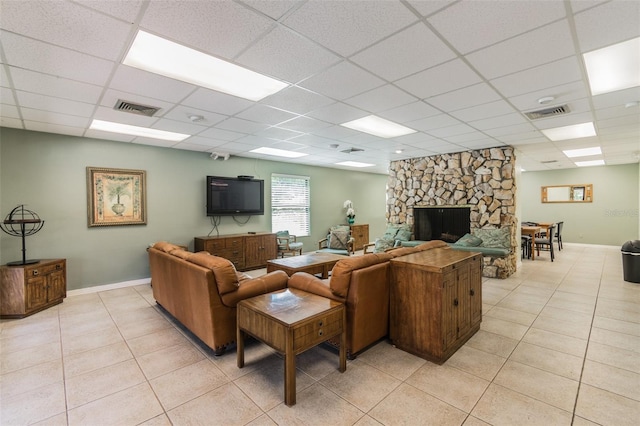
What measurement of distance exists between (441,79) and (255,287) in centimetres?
267

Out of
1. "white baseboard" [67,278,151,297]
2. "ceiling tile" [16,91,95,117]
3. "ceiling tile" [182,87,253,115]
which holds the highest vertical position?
"ceiling tile" [182,87,253,115]

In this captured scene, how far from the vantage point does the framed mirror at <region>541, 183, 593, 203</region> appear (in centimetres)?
919

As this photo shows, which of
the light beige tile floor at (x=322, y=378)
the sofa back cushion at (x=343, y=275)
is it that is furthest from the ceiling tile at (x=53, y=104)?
the sofa back cushion at (x=343, y=275)

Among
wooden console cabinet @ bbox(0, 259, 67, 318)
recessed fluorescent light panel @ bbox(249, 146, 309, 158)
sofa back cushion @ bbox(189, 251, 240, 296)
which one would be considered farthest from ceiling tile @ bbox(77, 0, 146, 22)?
recessed fluorescent light panel @ bbox(249, 146, 309, 158)

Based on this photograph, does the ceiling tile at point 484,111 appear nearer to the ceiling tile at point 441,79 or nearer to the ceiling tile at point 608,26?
the ceiling tile at point 441,79

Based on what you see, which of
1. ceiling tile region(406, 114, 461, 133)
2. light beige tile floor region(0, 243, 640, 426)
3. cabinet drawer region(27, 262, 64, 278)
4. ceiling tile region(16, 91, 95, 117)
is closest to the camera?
A: light beige tile floor region(0, 243, 640, 426)

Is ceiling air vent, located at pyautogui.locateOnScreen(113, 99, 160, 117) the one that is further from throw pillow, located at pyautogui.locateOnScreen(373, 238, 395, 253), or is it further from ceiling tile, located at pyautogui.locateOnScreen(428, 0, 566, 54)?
throw pillow, located at pyautogui.locateOnScreen(373, 238, 395, 253)

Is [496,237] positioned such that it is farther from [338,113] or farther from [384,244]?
[338,113]

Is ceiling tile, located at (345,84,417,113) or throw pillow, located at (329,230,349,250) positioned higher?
ceiling tile, located at (345,84,417,113)

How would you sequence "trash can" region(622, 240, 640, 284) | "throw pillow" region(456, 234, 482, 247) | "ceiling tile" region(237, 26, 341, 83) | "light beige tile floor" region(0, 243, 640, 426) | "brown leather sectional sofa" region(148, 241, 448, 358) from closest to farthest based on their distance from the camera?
"light beige tile floor" region(0, 243, 640, 426), "ceiling tile" region(237, 26, 341, 83), "brown leather sectional sofa" region(148, 241, 448, 358), "trash can" region(622, 240, 640, 284), "throw pillow" region(456, 234, 482, 247)

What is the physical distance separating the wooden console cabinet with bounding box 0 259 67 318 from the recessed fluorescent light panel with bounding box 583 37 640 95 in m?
6.42

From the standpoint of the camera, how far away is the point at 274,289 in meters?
2.90

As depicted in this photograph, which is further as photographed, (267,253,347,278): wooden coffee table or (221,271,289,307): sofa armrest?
(267,253,347,278): wooden coffee table

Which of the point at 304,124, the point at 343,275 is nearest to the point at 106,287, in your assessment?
the point at 304,124
